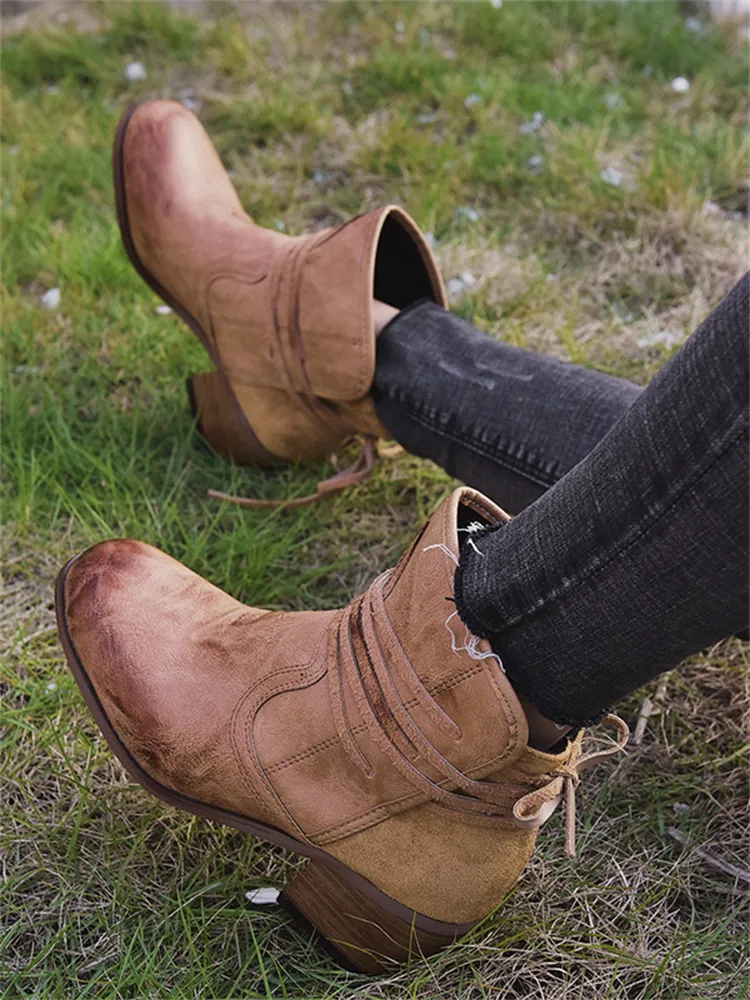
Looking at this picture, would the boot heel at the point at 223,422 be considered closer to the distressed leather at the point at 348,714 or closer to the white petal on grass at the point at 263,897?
the distressed leather at the point at 348,714

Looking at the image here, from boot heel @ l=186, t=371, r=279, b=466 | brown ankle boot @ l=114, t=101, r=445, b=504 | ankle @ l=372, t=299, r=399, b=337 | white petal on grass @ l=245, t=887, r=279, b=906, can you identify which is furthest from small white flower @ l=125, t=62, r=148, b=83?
white petal on grass @ l=245, t=887, r=279, b=906

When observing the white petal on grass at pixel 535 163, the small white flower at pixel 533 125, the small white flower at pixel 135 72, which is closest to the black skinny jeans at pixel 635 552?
the white petal on grass at pixel 535 163

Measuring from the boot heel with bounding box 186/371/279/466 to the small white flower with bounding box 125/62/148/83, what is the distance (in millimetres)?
1428

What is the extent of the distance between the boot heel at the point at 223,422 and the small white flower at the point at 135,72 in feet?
4.69

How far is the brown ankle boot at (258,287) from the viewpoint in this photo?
1.46m

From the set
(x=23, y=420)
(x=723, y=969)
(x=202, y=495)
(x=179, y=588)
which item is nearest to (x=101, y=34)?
(x=23, y=420)

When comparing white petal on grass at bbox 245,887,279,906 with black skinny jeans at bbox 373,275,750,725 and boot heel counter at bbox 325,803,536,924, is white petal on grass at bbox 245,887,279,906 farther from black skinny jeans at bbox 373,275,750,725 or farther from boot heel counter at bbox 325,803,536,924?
black skinny jeans at bbox 373,275,750,725

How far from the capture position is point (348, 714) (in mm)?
1014

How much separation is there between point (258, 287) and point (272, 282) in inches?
1.1

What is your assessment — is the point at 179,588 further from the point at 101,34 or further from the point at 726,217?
→ the point at 101,34

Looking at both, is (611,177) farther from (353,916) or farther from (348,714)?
(353,916)

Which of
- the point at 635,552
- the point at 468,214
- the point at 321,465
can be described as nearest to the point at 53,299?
the point at 321,465

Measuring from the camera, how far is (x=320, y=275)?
4.82 feet

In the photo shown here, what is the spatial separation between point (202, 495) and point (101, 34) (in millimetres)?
1855
